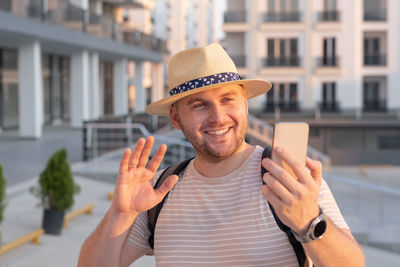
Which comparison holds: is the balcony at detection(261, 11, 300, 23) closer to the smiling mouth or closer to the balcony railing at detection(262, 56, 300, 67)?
the balcony railing at detection(262, 56, 300, 67)

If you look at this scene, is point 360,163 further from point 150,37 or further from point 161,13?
point 161,13

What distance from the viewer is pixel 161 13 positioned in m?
57.0

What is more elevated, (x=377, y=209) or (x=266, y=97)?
(x=266, y=97)

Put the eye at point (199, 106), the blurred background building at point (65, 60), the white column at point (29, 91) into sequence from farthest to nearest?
the white column at point (29, 91) < the blurred background building at point (65, 60) < the eye at point (199, 106)

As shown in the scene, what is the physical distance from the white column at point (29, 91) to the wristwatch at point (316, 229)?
1926 cm

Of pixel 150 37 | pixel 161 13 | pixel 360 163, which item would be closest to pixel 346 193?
pixel 360 163

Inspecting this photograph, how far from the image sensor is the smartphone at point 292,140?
1958 mm

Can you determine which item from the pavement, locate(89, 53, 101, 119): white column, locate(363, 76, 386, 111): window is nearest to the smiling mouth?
the pavement

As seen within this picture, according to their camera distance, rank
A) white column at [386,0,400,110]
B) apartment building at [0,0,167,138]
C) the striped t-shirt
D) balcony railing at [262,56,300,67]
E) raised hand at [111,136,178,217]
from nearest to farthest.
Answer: the striped t-shirt < raised hand at [111,136,178,217] < apartment building at [0,0,167,138] < white column at [386,0,400,110] < balcony railing at [262,56,300,67]

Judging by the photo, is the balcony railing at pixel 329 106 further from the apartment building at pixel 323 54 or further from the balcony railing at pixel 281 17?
the balcony railing at pixel 281 17

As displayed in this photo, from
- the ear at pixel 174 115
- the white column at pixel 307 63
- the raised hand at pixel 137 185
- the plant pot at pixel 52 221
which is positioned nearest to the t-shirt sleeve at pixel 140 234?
the raised hand at pixel 137 185

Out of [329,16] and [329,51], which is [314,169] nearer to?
[329,51]

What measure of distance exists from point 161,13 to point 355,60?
25.7 meters

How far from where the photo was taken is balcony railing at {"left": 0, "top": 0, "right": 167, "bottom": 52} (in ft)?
60.6
